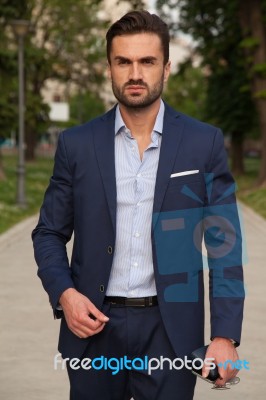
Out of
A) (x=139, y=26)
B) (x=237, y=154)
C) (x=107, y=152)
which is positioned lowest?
(x=237, y=154)

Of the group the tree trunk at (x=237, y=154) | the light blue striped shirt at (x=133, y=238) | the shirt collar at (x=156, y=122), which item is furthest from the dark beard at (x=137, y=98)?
the tree trunk at (x=237, y=154)

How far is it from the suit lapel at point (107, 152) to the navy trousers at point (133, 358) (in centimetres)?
34

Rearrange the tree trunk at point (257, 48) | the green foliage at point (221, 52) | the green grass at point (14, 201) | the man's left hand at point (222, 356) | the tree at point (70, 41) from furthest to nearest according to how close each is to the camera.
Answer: the tree at point (70, 41) < the green foliage at point (221, 52) < the tree trunk at point (257, 48) < the green grass at point (14, 201) < the man's left hand at point (222, 356)

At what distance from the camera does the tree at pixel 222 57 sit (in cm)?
3247

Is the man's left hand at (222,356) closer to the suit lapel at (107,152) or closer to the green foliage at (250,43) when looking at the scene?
the suit lapel at (107,152)

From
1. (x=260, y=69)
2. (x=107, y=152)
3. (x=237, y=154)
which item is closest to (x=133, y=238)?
(x=107, y=152)

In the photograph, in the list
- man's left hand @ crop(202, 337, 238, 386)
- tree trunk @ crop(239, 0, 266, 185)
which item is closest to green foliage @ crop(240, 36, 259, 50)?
tree trunk @ crop(239, 0, 266, 185)

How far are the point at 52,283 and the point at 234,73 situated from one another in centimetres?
4160

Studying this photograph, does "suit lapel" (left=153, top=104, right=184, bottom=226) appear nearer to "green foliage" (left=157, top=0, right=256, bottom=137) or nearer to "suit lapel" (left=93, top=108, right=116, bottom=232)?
"suit lapel" (left=93, top=108, right=116, bottom=232)

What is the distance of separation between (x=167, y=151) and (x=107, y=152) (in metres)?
0.21

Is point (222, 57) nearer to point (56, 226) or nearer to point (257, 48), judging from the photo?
point (257, 48)

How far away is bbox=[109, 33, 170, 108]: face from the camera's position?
2.95 metres

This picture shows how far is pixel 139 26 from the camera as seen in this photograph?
9.62 feet

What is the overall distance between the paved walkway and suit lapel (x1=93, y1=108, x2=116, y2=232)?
3237 millimetres
